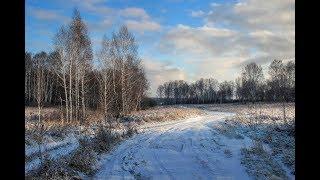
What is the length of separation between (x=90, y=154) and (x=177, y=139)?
750 centimetres

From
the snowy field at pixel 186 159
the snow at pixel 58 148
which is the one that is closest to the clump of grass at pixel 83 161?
Answer: the snowy field at pixel 186 159

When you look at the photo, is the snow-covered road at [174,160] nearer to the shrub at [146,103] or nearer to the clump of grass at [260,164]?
the clump of grass at [260,164]

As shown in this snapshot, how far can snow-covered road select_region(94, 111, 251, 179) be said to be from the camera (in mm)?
12172

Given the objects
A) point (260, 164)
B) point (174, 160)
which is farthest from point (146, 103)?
point (260, 164)

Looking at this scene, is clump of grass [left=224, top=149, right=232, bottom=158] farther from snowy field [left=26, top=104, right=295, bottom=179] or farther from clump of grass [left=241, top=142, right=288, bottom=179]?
clump of grass [left=241, top=142, right=288, bottom=179]

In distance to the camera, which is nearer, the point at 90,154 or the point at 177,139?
the point at 90,154

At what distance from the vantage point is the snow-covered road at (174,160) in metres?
12.2

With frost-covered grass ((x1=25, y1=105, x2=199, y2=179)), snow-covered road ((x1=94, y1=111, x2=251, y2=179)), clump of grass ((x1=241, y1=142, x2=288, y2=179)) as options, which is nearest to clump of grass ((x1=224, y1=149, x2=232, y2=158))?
snow-covered road ((x1=94, y1=111, x2=251, y2=179))

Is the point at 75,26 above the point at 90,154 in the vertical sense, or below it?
above
